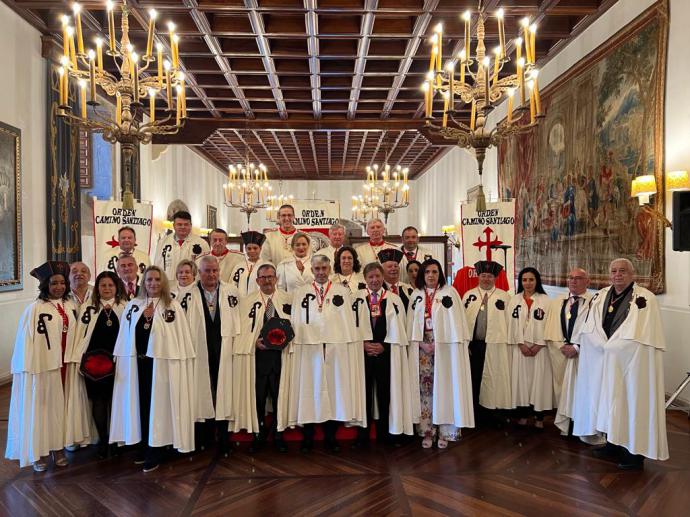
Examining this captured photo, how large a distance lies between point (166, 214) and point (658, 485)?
40.7 ft

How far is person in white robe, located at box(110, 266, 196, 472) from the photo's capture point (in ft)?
14.1

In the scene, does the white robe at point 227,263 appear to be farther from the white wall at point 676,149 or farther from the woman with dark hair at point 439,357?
the white wall at point 676,149

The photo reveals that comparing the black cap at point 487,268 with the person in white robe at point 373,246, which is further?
the person in white robe at point 373,246

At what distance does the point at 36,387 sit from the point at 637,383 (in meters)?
4.74

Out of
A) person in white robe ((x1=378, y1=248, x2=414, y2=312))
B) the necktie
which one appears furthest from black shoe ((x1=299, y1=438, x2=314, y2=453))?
person in white robe ((x1=378, y1=248, x2=414, y2=312))

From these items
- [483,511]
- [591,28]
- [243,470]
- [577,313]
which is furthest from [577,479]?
[591,28]

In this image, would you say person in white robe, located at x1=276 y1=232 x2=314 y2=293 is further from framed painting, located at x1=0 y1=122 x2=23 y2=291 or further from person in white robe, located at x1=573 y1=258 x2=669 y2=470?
framed painting, located at x1=0 y1=122 x2=23 y2=291

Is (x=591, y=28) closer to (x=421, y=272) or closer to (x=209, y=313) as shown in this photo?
(x=421, y=272)

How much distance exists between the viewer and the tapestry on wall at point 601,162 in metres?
6.01

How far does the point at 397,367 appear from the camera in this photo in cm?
491

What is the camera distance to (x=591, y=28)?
749 centimetres

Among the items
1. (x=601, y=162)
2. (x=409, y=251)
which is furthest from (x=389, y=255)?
(x=601, y=162)

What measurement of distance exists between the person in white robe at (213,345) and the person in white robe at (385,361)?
117 centimetres

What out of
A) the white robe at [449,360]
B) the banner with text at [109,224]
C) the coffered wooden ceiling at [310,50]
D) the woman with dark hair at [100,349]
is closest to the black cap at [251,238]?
the banner with text at [109,224]
